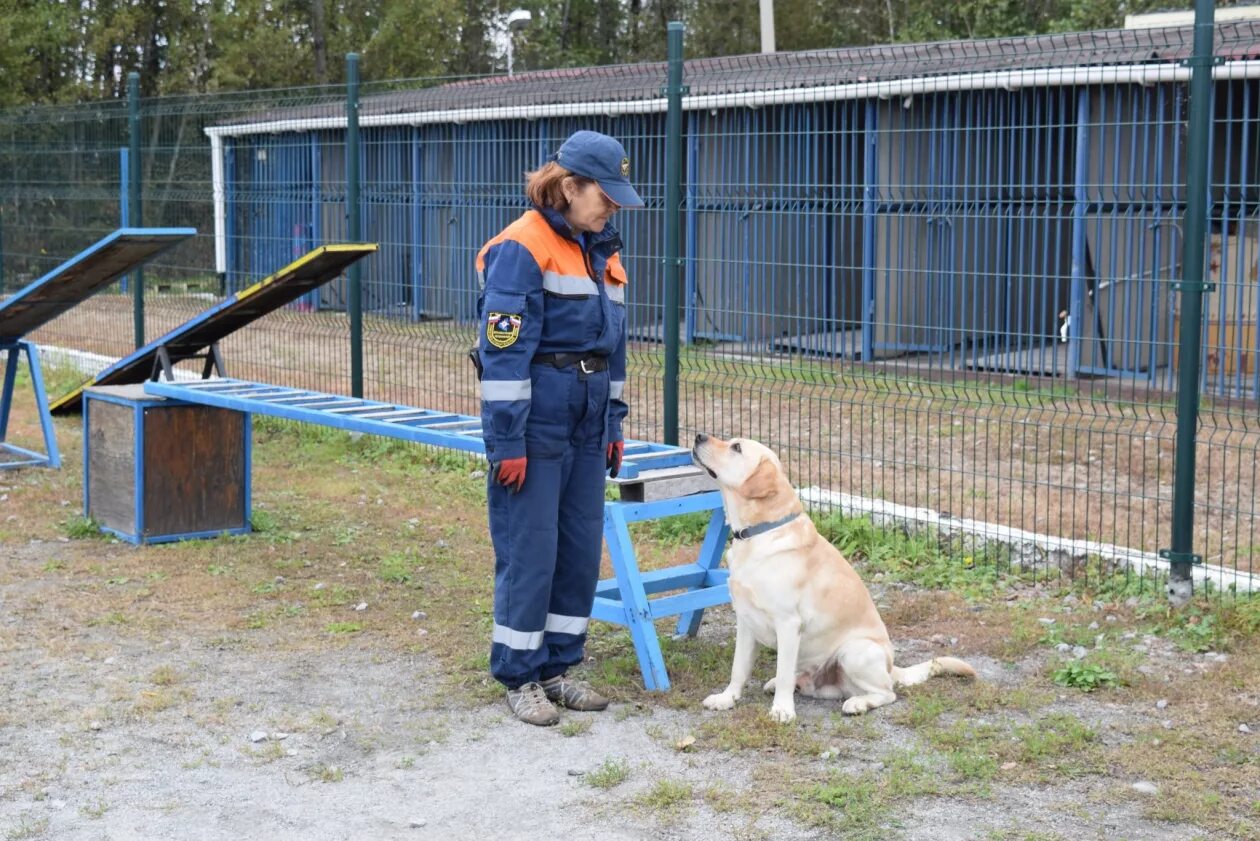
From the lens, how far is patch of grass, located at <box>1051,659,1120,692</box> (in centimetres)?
554

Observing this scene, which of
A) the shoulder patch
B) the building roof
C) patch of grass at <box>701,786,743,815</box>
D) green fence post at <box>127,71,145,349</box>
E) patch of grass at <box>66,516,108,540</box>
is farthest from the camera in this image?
green fence post at <box>127,71,145,349</box>

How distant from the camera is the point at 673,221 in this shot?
7.64 m

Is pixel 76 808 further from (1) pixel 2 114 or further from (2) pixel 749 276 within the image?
(1) pixel 2 114

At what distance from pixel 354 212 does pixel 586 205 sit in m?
5.31

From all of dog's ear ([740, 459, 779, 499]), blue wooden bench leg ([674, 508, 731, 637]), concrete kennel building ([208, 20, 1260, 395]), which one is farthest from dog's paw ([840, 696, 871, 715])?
concrete kennel building ([208, 20, 1260, 395])

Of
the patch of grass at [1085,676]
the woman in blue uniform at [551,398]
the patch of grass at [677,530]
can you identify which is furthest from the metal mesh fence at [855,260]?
the woman in blue uniform at [551,398]

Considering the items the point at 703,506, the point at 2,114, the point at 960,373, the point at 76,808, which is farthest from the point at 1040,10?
the point at 76,808

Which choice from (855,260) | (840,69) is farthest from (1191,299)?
(840,69)

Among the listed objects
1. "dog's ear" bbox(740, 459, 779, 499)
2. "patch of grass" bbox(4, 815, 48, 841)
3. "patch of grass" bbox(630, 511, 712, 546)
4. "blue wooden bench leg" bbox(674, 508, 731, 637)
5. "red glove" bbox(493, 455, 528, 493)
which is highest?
"red glove" bbox(493, 455, 528, 493)

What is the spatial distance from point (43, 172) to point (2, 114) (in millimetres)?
994

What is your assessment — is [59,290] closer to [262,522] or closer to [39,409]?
[39,409]

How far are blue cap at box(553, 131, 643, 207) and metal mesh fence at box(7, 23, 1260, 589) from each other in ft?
8.43

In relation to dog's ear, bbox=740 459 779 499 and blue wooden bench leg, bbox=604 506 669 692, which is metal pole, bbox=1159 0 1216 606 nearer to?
dog's ear, bbox=740 459 779 499

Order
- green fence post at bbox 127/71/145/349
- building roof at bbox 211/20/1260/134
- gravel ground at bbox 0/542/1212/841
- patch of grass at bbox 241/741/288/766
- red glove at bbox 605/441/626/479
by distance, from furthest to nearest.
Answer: green fence post at bbox 127/71/145/349 < building roof at bbox 211/20/1260/134 < red glove at bbox 605/441/626/479 < patch of grass at bbox 241/741/288/766 < gravel ground at bbox 0/542/1212/841
